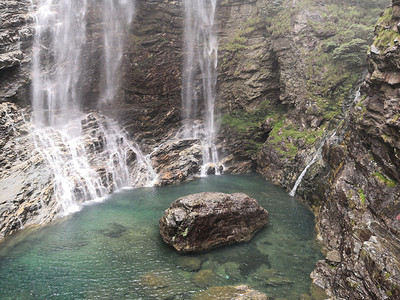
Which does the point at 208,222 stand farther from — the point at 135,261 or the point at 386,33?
the point at 386,33

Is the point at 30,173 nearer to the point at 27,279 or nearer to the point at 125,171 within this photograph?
the point at 125,171

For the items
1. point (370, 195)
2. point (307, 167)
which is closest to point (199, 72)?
point (307, 167)

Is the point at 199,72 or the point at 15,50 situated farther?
the point at 199,72

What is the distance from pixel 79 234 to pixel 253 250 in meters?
8.40

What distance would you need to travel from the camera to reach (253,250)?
1097 cm

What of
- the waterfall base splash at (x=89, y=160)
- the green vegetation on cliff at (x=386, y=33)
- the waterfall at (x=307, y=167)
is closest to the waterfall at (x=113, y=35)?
the waterfall base splash at (x=89, y=160)

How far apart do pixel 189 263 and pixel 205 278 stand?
1086mm

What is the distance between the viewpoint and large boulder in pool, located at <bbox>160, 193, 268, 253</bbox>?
10672 mm

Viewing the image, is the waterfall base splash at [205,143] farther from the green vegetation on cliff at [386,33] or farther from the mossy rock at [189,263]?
the green vegetation on cliff at [386,33]

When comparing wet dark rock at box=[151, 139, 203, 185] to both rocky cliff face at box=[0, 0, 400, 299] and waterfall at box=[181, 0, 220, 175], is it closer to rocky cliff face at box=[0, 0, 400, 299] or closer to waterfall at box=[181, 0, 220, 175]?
rocky cliff face at box=[0, 0, 400, 299]

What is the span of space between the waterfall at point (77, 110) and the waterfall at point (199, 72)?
6.65 metres

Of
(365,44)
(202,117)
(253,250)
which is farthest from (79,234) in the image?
(365,44)

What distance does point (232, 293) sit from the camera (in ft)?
26.3

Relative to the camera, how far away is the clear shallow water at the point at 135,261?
848 centimetres
